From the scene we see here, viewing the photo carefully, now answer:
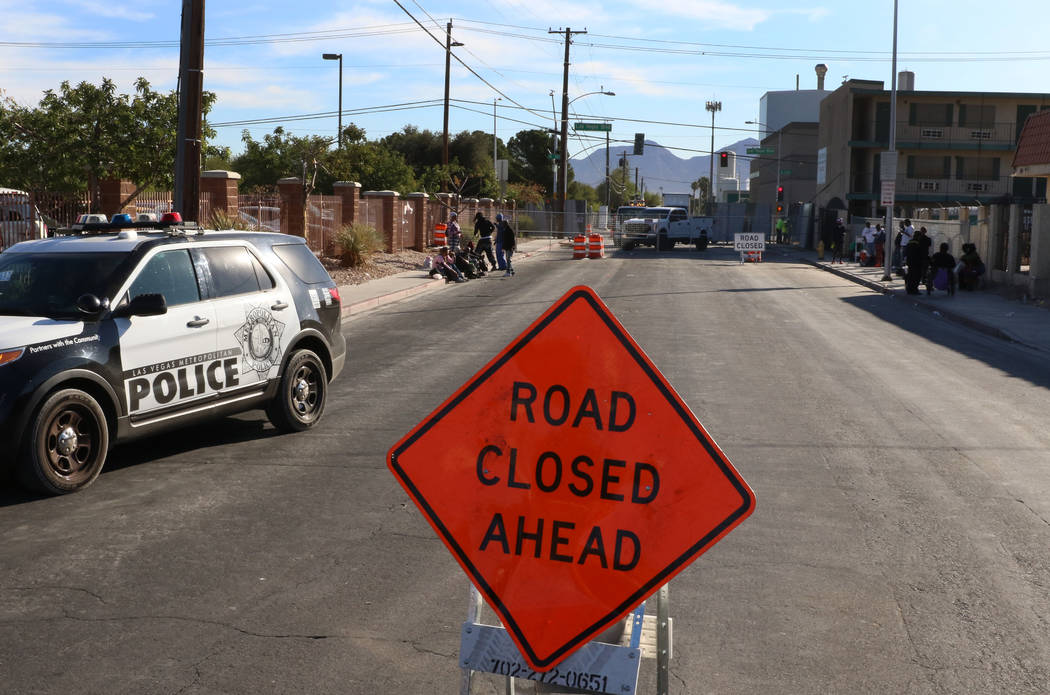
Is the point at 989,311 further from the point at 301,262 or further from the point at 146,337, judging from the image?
the point at 146,337

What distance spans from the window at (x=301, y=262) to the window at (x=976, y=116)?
63114 millimetres

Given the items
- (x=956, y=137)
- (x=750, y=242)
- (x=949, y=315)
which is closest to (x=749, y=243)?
(x=750, y=242)

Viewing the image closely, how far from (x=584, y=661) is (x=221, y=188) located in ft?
80.1

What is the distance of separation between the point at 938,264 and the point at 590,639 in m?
26.1

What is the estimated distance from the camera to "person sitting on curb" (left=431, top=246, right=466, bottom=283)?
31.0 metres

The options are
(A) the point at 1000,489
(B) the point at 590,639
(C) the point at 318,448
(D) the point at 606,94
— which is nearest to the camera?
(B) the point at 590,639

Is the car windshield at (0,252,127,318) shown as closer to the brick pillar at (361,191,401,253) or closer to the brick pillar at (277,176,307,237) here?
the brick pillar at (277,176,307,237)

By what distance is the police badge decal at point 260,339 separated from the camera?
919 cm

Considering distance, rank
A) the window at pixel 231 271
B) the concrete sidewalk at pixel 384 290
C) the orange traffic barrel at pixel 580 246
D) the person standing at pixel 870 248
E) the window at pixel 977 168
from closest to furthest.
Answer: the window at pixel 231 271 < the concrete sidewalk at pixel 384 290 < the person standing at pixel 870 248 < the orange traffic barrel at pixel 580 246 < the window at pixel 977 168

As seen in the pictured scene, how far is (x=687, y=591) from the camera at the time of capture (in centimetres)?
580

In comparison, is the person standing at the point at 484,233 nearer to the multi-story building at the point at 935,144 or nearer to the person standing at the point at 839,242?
the person standing at the point at 839,242

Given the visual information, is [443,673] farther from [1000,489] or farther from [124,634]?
[1000,489]

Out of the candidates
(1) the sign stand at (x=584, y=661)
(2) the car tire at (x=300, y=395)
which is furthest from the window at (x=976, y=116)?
(1) the sign stand at (x=584, y=661)

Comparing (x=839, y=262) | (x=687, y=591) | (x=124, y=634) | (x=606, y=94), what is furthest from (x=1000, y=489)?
(x=606, y=94)
